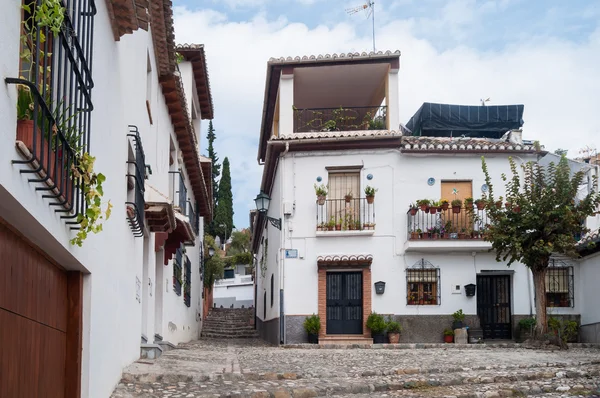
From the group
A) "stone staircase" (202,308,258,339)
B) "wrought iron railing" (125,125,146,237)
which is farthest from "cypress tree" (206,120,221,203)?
"wrought iron railing" (125,125,146,237)

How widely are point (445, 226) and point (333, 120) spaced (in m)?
4.07

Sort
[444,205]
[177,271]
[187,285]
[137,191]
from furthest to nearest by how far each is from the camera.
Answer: [187,285]
[444,205]
[177,271]
[137,191]

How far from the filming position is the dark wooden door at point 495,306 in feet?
63.3

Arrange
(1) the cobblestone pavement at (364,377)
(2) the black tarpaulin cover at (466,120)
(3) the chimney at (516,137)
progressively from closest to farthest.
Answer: (1) the cobblestone pavement at (364,377), (3) the chimney at (516,137), (2) the black tarpaulin cover at (466,120)

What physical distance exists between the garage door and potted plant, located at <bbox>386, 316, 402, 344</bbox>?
13.1 m

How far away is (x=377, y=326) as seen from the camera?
59.9ft

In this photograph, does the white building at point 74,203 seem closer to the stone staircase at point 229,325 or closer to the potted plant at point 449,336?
the potted plant at point 449,336

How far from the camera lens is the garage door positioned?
421 cm

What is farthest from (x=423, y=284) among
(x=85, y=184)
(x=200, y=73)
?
(x=85, y=184)

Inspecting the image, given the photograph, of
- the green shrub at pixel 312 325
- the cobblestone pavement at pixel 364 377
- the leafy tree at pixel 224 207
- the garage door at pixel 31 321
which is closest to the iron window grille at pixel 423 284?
the green shrub at pixel 312 325

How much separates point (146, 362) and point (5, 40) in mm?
7474

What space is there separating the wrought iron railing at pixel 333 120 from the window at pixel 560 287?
5.67 m

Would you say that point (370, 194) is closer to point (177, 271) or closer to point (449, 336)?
point (449, 336)

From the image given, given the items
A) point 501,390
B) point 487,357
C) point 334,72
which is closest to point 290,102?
point 334,72
